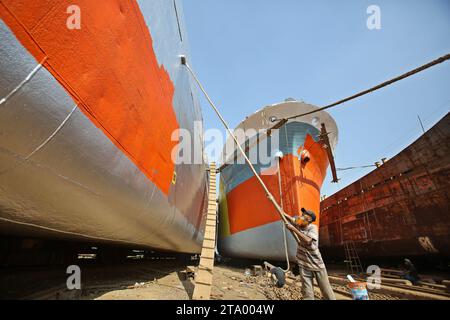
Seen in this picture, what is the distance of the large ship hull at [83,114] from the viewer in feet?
3.27

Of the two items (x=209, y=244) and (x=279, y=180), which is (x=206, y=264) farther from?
(x=279, y=180)

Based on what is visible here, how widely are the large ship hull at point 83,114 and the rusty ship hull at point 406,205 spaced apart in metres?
7.72

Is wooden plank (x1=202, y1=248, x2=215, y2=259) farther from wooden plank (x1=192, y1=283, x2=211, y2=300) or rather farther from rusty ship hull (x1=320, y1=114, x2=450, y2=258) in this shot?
rusty ship hull (x1=320, y1=114, x2=450, y2=258)

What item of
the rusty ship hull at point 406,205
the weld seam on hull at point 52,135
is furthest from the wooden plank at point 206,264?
the rusty ship hull at point 406,205

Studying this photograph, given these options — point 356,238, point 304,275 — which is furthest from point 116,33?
point 356,238

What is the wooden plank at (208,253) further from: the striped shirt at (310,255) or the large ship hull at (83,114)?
the striped shirt at (310,255)

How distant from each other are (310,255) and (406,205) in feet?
20.1

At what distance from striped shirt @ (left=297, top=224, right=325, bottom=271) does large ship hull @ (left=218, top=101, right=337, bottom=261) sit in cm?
311

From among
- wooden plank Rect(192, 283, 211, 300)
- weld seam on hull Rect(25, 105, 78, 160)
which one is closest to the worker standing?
wooden plank Rect(192, 283, 211, 300)

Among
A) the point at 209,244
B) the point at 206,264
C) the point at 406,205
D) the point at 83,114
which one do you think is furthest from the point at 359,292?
the point at 406,205

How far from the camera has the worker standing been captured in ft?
8.20

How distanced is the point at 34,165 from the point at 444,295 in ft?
19.6
